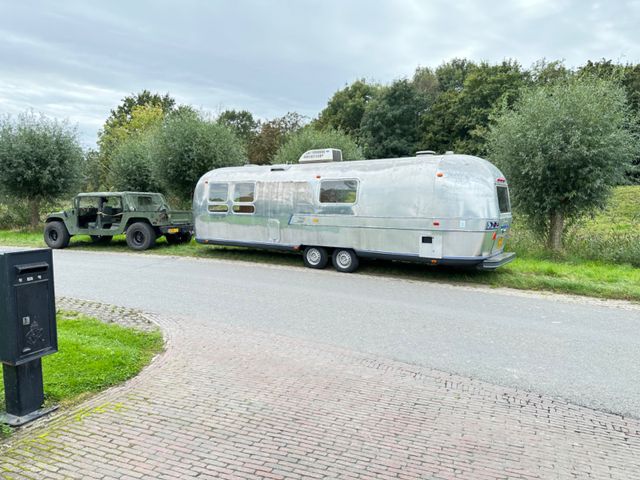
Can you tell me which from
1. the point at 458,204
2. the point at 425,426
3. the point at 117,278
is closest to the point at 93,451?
the point at 425,426

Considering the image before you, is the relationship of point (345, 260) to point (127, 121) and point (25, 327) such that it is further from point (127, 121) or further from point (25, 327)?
point (127, 121)

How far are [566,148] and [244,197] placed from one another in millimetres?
8573

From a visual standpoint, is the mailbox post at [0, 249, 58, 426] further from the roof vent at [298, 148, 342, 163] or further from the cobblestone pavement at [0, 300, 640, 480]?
the roof vent at [298, 148, 342, 163]

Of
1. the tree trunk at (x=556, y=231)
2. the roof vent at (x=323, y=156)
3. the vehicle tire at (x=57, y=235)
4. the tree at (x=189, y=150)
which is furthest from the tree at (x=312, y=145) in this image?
the tree trunk at (x=556, y=231)

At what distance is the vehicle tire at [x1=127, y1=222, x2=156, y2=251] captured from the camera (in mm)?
14805

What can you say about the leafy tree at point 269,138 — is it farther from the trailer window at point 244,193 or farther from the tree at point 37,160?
the trailer window at point 244,193

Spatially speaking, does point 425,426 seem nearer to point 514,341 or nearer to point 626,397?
point 626,397

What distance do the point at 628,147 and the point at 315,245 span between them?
328 inches

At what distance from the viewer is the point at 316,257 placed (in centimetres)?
1198

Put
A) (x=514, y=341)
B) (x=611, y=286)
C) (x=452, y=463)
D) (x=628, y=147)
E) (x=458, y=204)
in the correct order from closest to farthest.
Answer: (x=452, y=463)
(x=514, y=341)
(x=611, y=286)
(x=458, y=204)
(x=628, y=147)

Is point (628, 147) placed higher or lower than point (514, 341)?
higher

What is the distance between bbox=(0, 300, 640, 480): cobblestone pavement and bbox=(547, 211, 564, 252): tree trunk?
→ 9.65 meters

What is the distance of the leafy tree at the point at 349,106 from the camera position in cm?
4900

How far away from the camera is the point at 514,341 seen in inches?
238
